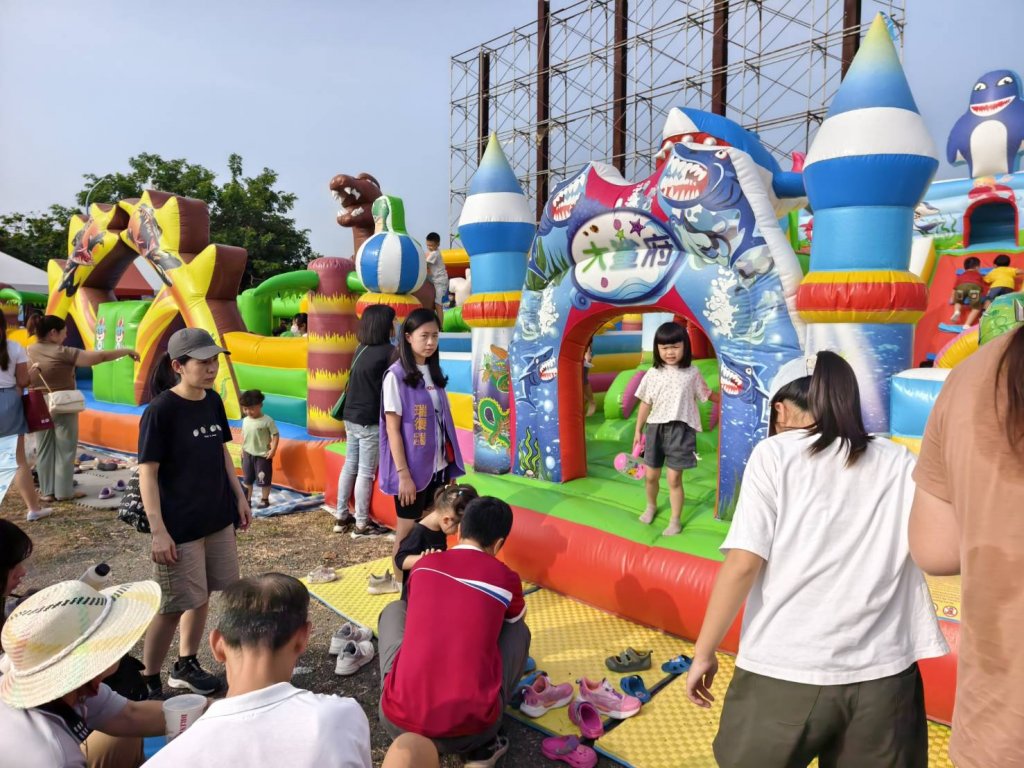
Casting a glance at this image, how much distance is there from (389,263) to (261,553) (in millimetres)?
2355

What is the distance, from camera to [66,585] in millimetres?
1292

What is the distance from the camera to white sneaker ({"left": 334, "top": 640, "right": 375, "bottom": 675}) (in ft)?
8.35

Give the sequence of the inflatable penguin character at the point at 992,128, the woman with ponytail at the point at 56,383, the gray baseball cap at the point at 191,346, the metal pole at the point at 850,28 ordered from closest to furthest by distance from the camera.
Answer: the gray baseball cap at the point at 191,346, the woman with ponytail at the point at 56,383, the inflatable penguin character at the point at 992,128, the metal pole at the point at 850,28

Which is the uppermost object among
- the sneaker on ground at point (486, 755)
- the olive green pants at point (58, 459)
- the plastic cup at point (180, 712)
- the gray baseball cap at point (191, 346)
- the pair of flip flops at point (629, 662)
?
the gray baseball cap at point (191, 346)

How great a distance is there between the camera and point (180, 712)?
1400mm

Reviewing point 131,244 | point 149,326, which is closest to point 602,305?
point 149,326

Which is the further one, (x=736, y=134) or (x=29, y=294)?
(x=29, y=294)

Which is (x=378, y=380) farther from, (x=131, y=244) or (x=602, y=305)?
(x=131, y=244)

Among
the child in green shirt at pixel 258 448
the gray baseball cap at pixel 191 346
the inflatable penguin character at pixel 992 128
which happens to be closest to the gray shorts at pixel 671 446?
the gray baseball cap at pixel 191 346

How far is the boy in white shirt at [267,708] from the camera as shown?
100cm

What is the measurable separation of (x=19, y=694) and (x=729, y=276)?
9.65 ft

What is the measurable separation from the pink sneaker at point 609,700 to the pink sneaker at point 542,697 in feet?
0.21

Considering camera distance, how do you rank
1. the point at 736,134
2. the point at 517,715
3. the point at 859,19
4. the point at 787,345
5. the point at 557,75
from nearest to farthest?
the point at 517,715 < the point at 787,345 < the point at 736,134 < the point at 859,19 < the point at 557,75

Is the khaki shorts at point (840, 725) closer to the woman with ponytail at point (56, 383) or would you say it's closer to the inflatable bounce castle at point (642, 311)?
the inflatable bounce castle at point (642, 311)
